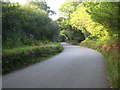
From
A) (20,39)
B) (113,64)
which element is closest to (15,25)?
(20,39)

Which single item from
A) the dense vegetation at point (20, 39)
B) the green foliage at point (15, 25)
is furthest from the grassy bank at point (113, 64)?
the green foliage at point (15, 25)

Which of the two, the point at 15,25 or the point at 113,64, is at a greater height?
the point at 15,25

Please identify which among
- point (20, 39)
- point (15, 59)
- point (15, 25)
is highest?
point (15, 25)

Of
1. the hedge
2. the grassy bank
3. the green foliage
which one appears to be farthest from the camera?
the green foliage

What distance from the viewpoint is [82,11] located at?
82.0ft

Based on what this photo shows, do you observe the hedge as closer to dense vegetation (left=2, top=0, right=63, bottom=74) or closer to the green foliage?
dense vegetation (left=2, top=0, right=63, bottom=74)

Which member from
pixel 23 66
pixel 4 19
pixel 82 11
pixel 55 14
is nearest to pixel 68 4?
pixel 55 14

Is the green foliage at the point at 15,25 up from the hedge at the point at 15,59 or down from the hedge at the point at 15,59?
up

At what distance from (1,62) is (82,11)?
2110cm

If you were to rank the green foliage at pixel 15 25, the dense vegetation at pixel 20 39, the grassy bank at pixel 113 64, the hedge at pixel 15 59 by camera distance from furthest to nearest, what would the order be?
the green foliage at pixel 15 25, the dense vegetation at pixel 20 39, the hedge at pixel 15 59, the grassy bank at pixel 113 64

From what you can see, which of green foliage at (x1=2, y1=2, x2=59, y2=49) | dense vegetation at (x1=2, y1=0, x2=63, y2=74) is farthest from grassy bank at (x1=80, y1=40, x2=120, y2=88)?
green foliage at (x1=2, y1=2, x2=59, y2=49)

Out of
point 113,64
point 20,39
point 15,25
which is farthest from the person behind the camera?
point 20,39

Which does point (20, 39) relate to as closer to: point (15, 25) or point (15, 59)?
point (15, 25)

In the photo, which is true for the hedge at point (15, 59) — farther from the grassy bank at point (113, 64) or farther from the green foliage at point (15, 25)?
the grassy bank at point (113, 64)
